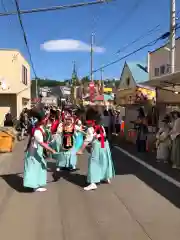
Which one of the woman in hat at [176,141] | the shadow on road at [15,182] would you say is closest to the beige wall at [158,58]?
the woman in hat at [176,141]

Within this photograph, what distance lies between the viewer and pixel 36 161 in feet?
25.5

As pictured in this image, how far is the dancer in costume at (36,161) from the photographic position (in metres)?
7.62

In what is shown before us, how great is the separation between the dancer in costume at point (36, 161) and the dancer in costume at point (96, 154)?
86cm

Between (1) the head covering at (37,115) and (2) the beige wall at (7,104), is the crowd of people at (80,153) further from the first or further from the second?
(2) the beige wall at (7,104)

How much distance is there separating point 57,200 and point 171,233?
2.55 meters

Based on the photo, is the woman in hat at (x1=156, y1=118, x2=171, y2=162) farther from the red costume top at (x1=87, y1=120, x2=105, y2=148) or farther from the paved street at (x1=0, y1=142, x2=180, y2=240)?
the red costume top at (x1=87, y1=120, x2=105, y2=148)

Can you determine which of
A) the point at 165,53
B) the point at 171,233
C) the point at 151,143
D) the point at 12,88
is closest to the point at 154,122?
the point at 151,143

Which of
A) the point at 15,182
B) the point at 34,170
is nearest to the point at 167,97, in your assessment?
the point at 15,182

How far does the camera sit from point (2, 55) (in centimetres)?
3017

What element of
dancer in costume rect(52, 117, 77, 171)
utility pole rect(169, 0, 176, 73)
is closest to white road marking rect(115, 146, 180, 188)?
dancer in costume rect(52, 117, 77, 171)

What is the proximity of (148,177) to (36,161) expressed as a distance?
9.71ft

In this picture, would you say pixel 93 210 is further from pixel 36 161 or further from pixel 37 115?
pixel 37 115

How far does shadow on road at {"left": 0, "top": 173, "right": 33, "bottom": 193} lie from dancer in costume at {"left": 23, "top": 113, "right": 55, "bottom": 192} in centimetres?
28

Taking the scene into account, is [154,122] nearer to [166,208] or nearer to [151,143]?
[151,143]
